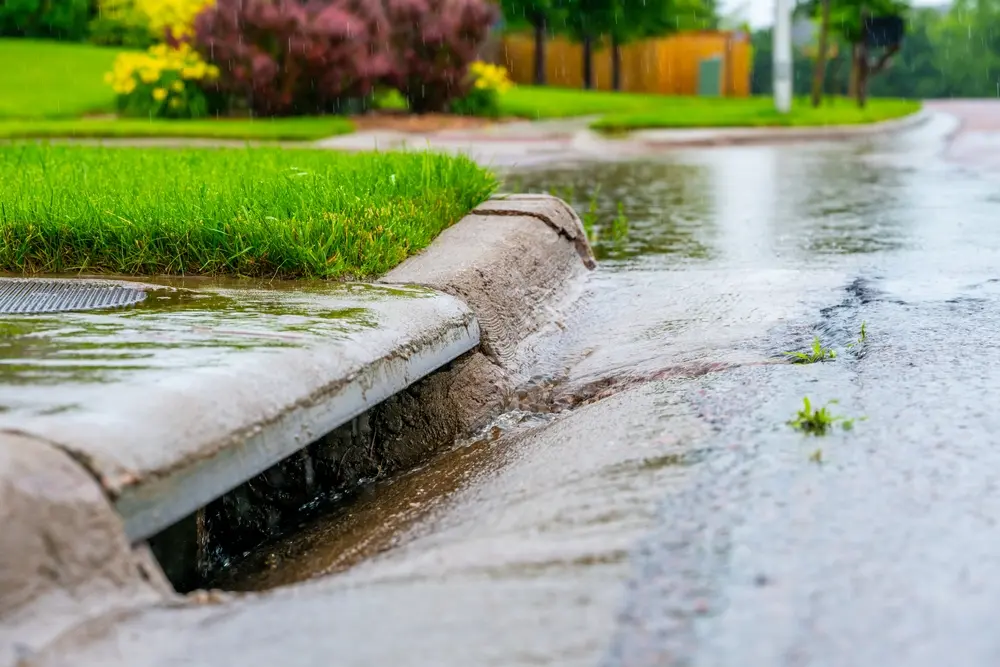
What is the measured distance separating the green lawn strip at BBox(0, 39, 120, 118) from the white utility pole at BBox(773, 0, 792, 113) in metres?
9.46

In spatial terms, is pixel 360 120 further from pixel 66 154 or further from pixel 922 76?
pixel 922 76

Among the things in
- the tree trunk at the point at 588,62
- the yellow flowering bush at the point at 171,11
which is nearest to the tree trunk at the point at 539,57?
the tree trunk at the point at 588,62

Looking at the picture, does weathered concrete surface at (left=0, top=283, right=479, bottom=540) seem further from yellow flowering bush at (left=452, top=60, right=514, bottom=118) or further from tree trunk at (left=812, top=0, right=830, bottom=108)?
tree trunk at (left=812, top=0, right=830, bottom=108)

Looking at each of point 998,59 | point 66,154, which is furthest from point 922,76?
point 66,154

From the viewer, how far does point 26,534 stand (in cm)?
173

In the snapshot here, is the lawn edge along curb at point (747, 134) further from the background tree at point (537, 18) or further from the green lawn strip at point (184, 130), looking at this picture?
the background tree at point (537, 18)

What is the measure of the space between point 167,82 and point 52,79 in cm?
521

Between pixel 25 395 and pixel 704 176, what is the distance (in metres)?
7.91

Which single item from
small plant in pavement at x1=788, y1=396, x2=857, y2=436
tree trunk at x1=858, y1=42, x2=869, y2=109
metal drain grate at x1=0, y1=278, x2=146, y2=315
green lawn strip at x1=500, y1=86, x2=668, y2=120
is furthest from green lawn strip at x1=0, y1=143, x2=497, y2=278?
tree trunk at x1=858, y1=42, x2=869, y2=109

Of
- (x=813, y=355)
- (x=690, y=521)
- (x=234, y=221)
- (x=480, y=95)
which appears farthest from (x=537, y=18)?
(x=690, y=521)

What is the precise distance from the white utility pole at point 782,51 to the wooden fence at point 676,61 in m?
16.9

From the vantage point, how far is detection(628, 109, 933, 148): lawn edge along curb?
13.6 metres

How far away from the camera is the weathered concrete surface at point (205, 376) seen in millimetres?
1922

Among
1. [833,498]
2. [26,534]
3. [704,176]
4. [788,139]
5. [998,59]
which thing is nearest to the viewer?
[26,534]
